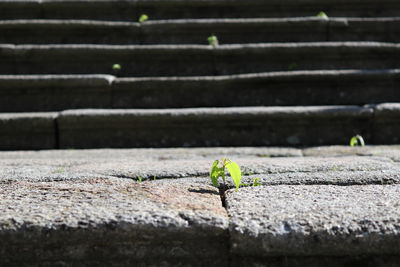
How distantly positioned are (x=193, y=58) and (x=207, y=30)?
0.44 m

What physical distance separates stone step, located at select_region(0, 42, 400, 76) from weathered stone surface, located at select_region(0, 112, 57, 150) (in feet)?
2.61

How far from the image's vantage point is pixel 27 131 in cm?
288

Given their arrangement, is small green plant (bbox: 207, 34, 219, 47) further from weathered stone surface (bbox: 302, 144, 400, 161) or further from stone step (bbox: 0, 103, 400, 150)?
weathered stone surface (bbox: 302, 144, 400, 161)

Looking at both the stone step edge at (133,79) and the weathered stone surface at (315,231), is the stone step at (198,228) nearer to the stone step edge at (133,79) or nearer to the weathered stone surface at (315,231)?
the weathered stone surface at (315,231)

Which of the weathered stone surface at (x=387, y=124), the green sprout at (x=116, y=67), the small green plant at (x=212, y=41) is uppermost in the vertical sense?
the small green plant at (x=212, y=41)

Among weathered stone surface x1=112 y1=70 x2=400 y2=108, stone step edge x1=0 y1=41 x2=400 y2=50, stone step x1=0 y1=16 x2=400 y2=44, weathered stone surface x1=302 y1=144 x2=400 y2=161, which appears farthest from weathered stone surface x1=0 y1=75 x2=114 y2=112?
weathered stone surface x1=302 y1=144 x2=400 y2=161

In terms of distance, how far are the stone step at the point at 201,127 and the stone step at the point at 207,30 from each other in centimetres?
118

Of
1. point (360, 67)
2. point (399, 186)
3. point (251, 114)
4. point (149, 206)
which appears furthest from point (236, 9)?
point (149, 206)

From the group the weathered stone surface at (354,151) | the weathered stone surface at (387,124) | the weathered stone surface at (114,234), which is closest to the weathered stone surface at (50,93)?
the weathered stone surface at (354,151)

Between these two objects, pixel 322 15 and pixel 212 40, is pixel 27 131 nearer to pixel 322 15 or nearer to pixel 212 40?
pixel 212 40

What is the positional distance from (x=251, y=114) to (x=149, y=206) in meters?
1.68

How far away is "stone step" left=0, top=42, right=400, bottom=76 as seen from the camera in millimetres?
3514

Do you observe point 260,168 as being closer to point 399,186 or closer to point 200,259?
point 399,186

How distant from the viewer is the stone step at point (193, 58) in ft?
11.5
